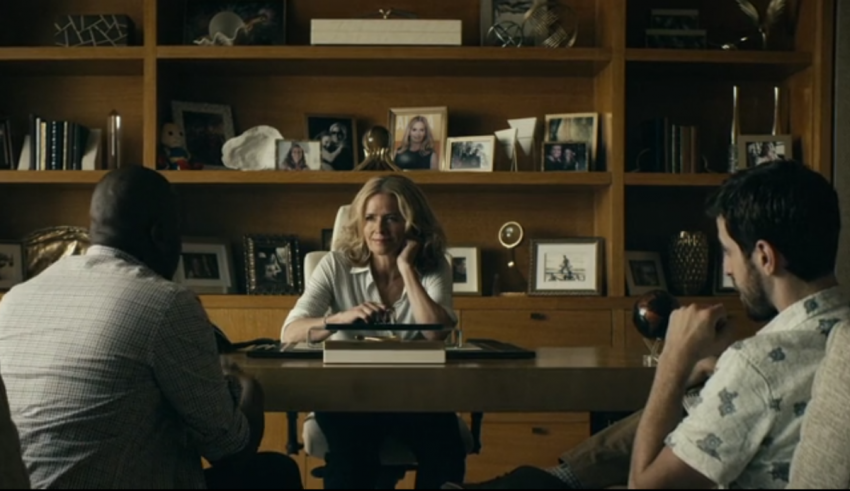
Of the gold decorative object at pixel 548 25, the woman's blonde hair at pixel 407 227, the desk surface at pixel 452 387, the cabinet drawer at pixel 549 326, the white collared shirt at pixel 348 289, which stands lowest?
the cabinet drawer at pixel 549 326

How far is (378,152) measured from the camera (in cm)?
478

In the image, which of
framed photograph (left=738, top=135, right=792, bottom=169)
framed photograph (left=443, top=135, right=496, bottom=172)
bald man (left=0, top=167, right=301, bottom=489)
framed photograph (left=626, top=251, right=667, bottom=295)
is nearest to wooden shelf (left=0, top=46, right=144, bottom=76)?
framed photograph (left=443, top=135, right=496, bottom=172)

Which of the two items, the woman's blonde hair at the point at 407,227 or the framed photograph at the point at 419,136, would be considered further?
the framed photograph at the point at 419,136

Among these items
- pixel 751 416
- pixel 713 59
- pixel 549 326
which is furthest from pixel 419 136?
pixel 751 416

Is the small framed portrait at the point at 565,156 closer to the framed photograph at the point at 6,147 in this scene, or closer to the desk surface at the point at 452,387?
the framed photograph at the point at 6,147

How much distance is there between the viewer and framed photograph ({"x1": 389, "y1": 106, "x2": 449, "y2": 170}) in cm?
488

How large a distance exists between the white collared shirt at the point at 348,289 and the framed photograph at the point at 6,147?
5.61 feet

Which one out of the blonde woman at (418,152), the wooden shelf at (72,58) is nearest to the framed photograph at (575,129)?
the blonde woman at (418,152)

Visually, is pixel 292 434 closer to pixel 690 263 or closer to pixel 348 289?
pixel 348 289

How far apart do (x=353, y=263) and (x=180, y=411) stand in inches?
64.4

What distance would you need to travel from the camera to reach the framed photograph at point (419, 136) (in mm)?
4875

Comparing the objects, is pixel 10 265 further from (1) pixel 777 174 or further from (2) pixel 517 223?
(1) pixel 777 174

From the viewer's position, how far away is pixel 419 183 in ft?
15.4

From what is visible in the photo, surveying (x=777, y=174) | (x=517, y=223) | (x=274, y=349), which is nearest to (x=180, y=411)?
(x=274, y=349)
